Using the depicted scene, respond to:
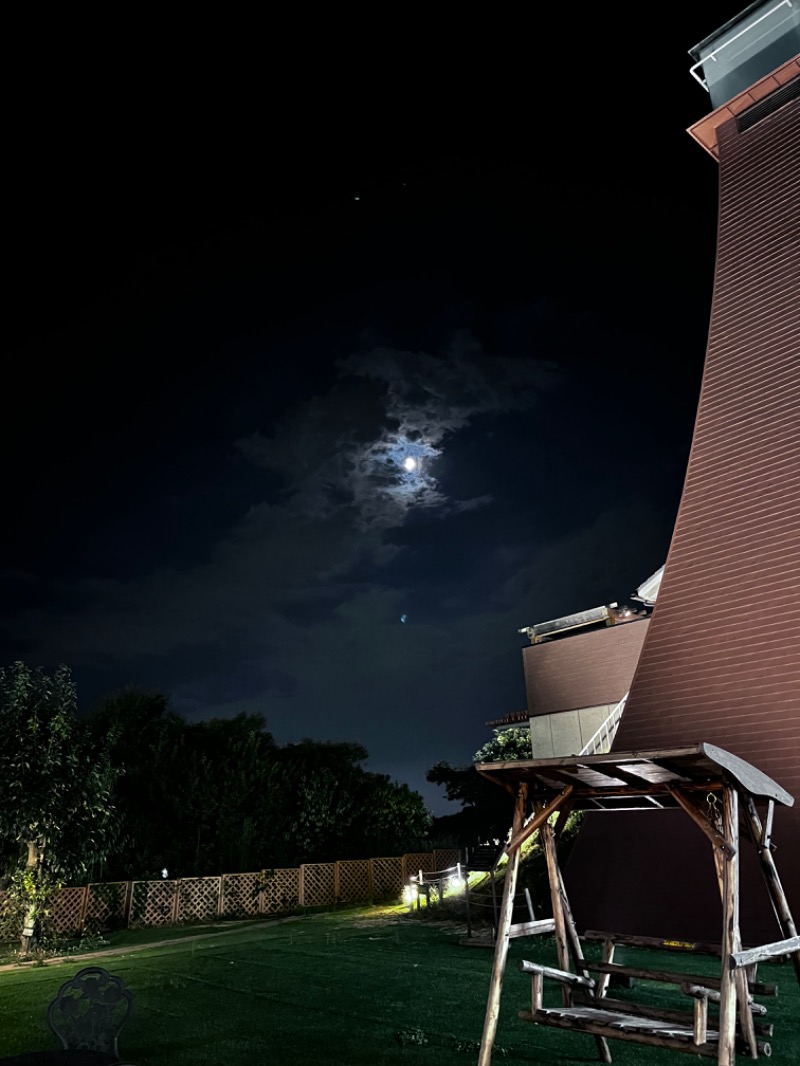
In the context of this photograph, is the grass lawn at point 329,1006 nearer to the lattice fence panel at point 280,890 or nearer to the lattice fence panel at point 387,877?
the lattice fence panel at point 280,890

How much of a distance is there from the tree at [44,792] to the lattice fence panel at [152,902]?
339 cm

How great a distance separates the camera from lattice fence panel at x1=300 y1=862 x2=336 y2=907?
1904 cm

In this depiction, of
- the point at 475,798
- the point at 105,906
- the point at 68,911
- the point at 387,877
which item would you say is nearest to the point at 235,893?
the point at 105,906

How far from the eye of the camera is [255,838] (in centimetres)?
2012

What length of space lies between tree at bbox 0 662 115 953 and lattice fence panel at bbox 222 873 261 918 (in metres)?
5.68

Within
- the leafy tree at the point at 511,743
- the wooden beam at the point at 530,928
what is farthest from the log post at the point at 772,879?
the leafy tree at the point at 511,743

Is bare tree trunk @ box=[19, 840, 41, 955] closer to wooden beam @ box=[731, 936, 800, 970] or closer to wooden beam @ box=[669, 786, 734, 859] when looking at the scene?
wooden beam @ box=[669, 786, 734, 859]

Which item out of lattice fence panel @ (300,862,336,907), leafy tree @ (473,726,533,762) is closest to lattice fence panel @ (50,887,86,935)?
lattice fence panel @ (300,862,336,907)

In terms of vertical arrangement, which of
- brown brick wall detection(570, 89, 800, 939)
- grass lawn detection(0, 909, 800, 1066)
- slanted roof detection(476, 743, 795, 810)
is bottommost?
grass lawn detection(0, 909, 800, 1066)

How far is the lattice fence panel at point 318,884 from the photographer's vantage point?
750 inches

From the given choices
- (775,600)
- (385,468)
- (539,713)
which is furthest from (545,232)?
(775,600)

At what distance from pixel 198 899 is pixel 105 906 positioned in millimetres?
2385

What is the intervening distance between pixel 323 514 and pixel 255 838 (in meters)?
61.9

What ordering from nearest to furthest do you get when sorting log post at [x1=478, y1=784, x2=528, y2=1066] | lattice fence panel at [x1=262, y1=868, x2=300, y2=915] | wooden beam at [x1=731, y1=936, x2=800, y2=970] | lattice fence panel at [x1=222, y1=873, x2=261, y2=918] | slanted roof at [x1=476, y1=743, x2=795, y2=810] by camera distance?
wooden beam at [x1=731, y1=936, x2=800, y2=970]
slanted roof at [x1=476, y1=743, x2=795, y2=810]
log post at [x1=478, y1=784, x2=528, y2=1066]
lattice fence panel at [x1=222, y1=873, x2=261, y2=918]
lattice fence panel at [x1=262, y1=868, x2=300, y2=915]
